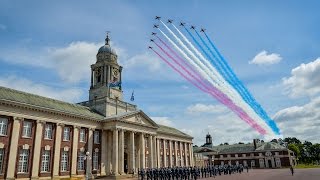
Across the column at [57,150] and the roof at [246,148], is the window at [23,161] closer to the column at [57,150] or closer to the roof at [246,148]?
Result: the column at [57,150]

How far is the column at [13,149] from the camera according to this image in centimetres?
3105

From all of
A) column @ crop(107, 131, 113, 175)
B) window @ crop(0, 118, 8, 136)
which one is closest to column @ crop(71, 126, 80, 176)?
column @ crop(107, 131, 113, 175)

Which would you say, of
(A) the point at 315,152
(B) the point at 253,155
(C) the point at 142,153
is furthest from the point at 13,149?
(A) the point at 315,152

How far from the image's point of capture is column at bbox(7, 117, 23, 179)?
31047 mm

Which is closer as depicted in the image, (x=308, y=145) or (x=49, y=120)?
(x=49, y=120)

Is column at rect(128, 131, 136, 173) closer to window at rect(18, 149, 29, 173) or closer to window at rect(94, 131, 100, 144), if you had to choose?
window at rect(94, 131, 100, 144)

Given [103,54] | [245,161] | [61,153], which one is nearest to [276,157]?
[245,161]

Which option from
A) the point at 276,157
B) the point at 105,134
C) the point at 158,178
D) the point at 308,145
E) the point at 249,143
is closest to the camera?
the point at 158,178

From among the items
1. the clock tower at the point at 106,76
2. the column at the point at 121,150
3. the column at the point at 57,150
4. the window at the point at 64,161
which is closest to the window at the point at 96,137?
the column at the point at 121,150

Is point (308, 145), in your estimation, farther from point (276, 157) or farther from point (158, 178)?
point (158, 178)

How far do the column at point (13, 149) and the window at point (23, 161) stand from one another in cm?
98

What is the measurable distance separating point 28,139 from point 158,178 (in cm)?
1794

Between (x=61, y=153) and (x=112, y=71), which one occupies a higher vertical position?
(x=112, y=71)

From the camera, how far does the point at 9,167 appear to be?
30.9 m
